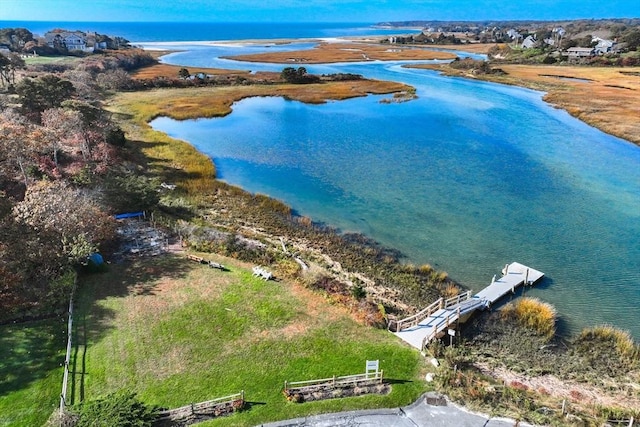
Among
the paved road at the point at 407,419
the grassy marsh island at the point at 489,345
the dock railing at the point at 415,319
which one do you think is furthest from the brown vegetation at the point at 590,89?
the paved road at the point at 407,419

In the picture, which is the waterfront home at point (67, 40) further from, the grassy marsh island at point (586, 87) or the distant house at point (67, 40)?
the grassy marsh island at point (586, 87)

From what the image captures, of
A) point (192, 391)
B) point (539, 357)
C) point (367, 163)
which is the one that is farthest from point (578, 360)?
point (367, 163)

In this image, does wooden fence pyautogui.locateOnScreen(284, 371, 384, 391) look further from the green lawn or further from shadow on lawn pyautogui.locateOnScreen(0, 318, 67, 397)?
shadow on lawn pyautogui.locateOnScreen(0, 318, 67, 397)

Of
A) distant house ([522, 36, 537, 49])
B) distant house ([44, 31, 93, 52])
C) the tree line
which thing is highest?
distant house ([44, 31, 93, 52])

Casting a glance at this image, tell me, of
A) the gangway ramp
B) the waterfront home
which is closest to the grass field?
the gangway ramp

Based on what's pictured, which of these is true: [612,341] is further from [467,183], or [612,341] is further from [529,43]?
[529,43]

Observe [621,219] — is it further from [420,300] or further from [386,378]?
[386,378]

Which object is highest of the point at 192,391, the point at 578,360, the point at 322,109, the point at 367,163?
the point at 322,109
